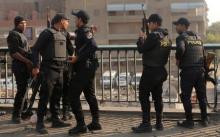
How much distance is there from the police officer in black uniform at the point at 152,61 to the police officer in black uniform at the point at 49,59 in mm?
1359

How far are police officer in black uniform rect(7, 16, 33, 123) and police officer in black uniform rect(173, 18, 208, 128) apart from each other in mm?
2744

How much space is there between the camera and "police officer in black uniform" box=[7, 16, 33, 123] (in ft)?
28.9

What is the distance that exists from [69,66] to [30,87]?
1.01 m

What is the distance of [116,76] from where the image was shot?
1077 cm

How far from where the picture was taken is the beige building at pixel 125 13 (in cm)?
8169

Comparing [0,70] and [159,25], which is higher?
[159,25]

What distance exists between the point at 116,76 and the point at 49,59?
2.86 m

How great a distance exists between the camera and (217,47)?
9477 mm

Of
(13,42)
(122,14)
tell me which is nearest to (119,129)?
(13,42)

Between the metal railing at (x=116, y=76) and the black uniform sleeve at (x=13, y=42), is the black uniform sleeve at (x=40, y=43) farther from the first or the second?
the metal railing at (x=116, y=76)

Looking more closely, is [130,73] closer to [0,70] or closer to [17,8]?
[0,70]

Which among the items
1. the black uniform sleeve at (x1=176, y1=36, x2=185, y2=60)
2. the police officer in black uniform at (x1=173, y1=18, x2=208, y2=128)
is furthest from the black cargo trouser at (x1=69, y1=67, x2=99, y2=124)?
the police officer in black uniform at (x1=173, y1=18, x2=208, y2=128)

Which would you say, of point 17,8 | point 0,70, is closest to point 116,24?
point 17,8

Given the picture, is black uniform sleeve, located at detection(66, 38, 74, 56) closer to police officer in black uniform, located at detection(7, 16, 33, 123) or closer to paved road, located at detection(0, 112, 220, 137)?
police officer in black uniform, located at detection(7, 16, 33, 123)
